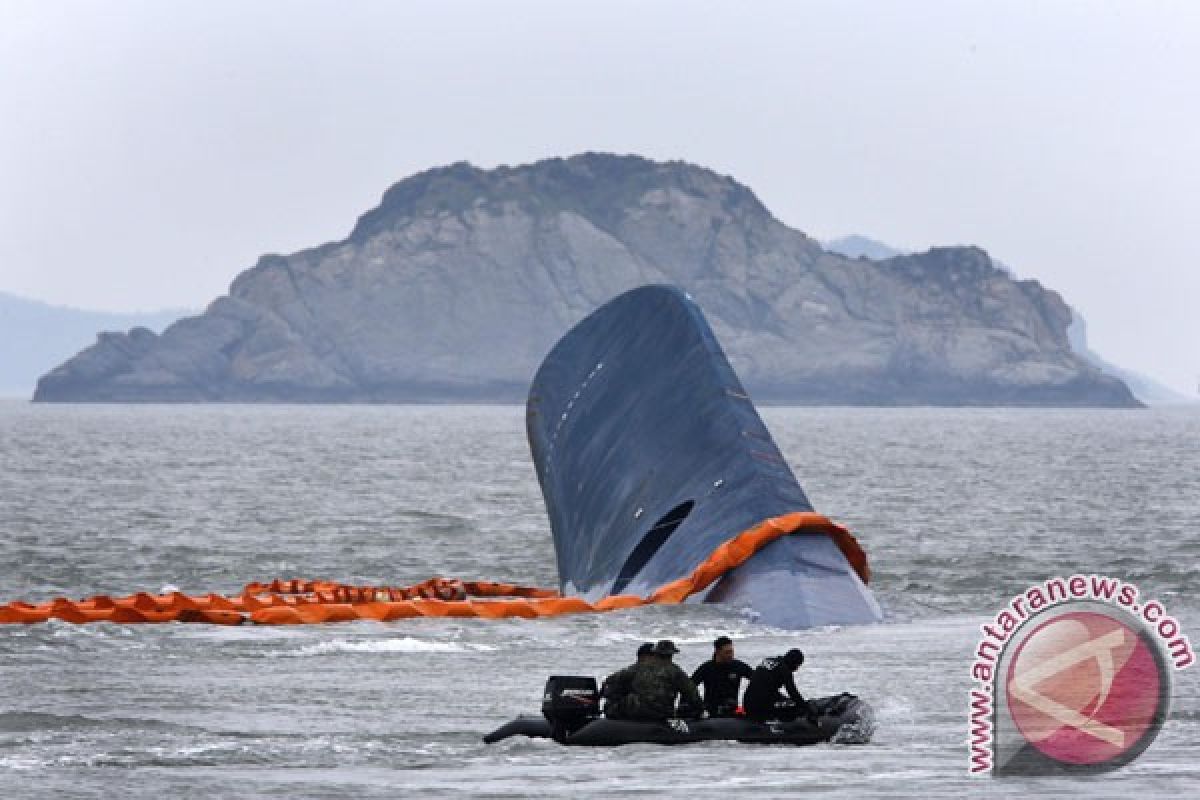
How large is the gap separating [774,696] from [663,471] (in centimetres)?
1557

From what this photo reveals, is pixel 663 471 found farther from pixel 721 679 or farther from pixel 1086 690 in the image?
pixel 721 679

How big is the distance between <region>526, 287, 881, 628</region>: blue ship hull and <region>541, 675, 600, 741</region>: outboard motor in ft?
32.4

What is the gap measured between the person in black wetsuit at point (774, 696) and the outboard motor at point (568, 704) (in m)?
1.71

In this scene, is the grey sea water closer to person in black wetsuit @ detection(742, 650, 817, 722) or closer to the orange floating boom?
person in black wetsuit @ detection(742, 650, 817, 722)

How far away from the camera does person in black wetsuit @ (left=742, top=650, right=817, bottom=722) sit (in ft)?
76.4

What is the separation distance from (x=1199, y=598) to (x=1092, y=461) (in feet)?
263

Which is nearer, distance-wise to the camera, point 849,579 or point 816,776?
point 816,776

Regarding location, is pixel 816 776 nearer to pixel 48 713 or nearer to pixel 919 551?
pixel 48 713

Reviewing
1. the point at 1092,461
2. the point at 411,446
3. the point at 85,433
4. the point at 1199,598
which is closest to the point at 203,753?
the point at 1199,598

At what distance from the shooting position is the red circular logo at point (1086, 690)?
23266 millimetres

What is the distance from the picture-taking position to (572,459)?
42938 mm

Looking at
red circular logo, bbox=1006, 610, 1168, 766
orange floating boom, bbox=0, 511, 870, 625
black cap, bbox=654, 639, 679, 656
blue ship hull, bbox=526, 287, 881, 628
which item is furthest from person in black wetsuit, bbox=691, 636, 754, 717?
orange floating boom, bbox=0, 511, 870, 625

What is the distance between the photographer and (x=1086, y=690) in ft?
90.6

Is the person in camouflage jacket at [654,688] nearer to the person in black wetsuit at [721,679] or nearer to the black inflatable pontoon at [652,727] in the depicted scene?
the black inflatable pontoon at [652,727]
